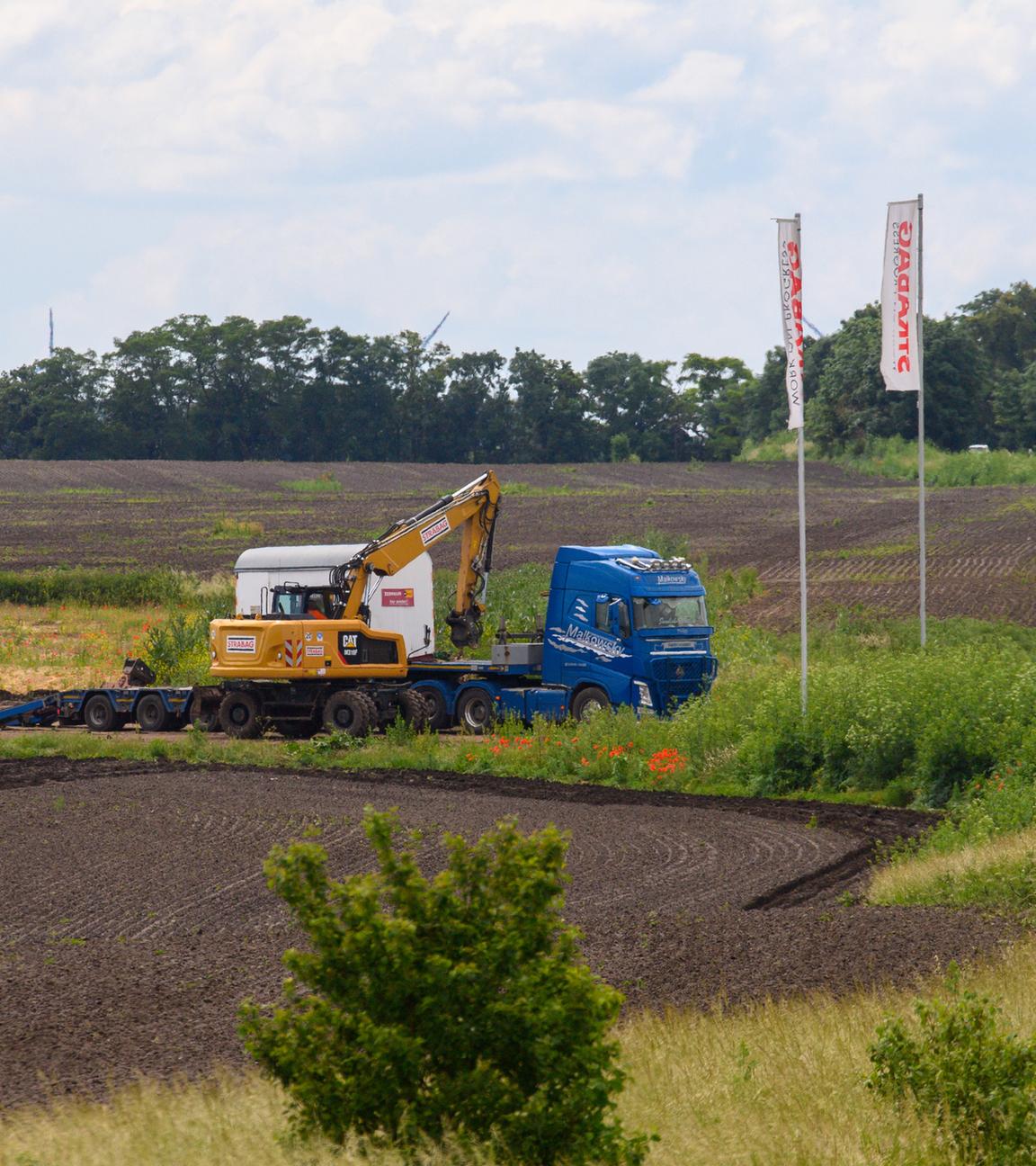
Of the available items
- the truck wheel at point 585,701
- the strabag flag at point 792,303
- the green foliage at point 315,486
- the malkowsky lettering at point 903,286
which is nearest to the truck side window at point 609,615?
the truck wheel at point 585,701

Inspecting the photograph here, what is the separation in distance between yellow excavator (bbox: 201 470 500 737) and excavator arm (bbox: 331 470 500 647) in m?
0.02

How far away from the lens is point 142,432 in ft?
375

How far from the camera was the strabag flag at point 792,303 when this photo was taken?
23062 mm

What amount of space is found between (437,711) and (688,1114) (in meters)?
21.1

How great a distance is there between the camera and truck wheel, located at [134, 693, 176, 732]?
3023 centimetres

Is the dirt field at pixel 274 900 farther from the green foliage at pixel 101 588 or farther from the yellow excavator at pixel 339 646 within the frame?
the green foliage at pixel 101 588

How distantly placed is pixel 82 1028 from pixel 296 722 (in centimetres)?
1859

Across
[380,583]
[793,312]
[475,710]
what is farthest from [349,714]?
[793,312]

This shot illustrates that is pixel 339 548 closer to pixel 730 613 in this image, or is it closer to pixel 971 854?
pixel 730 613

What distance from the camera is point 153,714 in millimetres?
30328

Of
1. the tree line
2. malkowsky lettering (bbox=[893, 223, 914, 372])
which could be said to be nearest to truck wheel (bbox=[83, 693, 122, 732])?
malkowsky lettering (bbox=[893, 223, 914, 372])

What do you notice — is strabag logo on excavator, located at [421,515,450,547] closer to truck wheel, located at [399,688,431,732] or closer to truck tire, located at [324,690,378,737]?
truck wheel, located at [399,688,431,732]

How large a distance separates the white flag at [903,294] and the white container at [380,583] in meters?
9.41

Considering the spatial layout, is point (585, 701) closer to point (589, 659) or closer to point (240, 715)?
point (589, 659)
